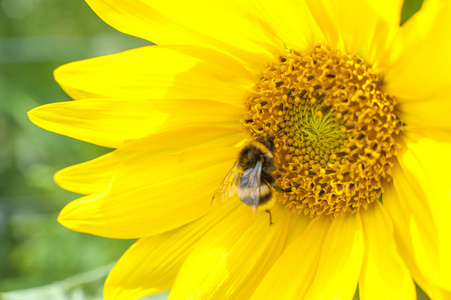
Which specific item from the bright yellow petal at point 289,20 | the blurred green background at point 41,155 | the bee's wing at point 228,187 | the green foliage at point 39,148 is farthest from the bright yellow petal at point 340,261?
the green foliage at point 39,148

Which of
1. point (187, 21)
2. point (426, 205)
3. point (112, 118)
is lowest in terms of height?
point (426, 205)

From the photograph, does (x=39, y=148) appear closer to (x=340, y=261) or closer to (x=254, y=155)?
(x=254, y=155)

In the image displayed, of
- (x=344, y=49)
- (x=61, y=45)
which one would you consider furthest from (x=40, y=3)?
(x=344, y=49)

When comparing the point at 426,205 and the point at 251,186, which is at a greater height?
the point at 251,186

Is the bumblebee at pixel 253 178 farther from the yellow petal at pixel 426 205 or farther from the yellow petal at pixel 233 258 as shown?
the yellow petal at pixel 426 205

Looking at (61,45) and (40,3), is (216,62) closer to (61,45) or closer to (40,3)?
(61,45)

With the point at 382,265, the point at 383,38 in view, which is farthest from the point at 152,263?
the point at 383,38

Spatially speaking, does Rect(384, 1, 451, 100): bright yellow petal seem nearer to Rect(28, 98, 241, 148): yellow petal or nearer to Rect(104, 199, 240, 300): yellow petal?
Rect(28, 98, 241, 148): yellow petal
